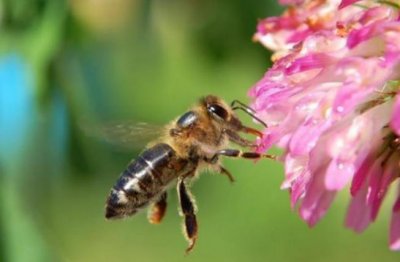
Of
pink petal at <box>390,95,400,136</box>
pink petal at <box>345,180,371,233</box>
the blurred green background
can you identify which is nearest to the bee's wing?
the blurred green background

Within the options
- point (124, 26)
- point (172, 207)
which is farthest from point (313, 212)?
point (172, 207)

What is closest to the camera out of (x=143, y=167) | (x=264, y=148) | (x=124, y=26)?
(x=264, y=148)

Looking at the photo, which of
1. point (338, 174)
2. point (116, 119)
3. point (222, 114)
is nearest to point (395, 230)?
point (338, 174)

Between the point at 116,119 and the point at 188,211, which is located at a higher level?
the point at 116,119

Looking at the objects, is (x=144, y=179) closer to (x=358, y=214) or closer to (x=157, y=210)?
(x=157, y=210)

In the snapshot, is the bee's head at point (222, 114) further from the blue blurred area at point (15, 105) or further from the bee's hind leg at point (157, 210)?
the blue blurred area at point (15, 105)

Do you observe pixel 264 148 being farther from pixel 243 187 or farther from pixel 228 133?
pixel 243 187

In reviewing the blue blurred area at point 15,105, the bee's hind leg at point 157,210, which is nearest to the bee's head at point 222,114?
the bee's hind leg at point 157,210
